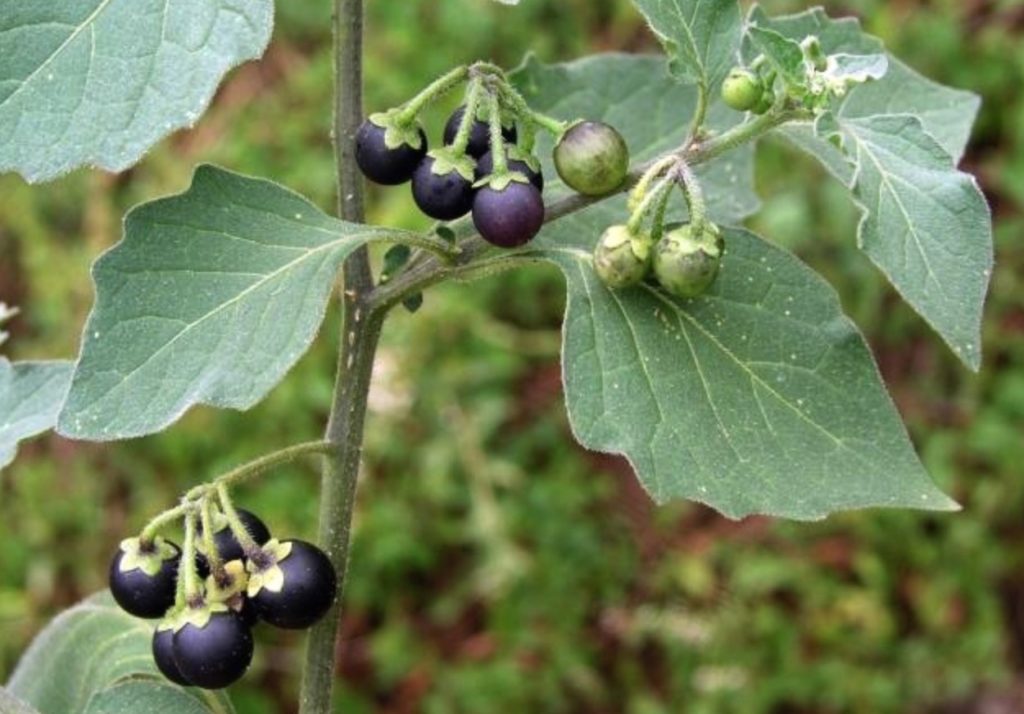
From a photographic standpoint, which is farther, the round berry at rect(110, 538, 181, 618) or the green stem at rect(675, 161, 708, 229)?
the round berry at rect(110, 538, 181, 618)

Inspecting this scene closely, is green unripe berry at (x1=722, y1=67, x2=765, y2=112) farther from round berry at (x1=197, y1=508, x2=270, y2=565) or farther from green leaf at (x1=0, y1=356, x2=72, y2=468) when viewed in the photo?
green leaf at (x1=0, y1=356, x2=72, y2=468)

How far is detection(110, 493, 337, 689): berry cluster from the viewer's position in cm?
142

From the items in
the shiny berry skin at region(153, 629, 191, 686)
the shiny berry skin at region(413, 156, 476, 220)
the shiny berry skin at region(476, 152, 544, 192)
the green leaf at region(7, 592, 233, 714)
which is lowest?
the green leaf at region(7, 592, 233, 714)

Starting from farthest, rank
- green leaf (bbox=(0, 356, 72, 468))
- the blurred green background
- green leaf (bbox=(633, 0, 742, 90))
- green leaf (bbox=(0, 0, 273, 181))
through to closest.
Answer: the blurred green background
green leaf (bbox=(0, 356, 72, 468))
green leaf (bbox=(633, 0, 742, 90))
green leaf (bbox=(0, 0, 273, 181))

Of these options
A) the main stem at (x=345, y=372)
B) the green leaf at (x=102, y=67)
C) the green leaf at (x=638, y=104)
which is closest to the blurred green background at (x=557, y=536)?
the green leaf at (x=638, y=104)

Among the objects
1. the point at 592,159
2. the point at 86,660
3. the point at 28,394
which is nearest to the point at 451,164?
the point at 592,159

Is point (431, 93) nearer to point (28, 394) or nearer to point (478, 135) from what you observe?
point (478, 135)

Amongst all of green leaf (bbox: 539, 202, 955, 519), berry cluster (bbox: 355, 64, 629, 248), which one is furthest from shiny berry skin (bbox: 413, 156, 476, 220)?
green leaf (bbox: 539, 202, 955, 519)

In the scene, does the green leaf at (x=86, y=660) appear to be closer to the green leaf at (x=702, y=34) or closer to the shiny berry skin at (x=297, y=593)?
the shiny berry skin at (x=297, y=593)

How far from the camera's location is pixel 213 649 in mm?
1421

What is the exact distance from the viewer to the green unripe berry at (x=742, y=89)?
1.42 m

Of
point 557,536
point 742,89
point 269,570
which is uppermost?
point 742,89

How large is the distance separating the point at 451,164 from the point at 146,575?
1.58ft

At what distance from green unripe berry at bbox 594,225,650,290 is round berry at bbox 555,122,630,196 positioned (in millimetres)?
47
